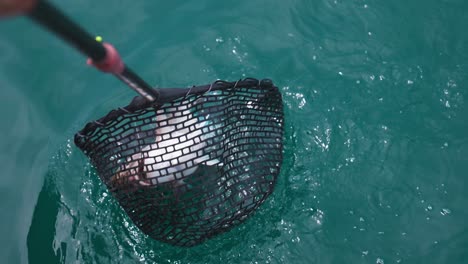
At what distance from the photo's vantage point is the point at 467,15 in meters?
3.54

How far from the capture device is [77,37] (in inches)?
52.3

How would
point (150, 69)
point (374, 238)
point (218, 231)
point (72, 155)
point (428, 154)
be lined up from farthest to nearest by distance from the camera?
point (150, 69), point (72, 155), point (428, 154), point (374, 238), point (218, 231)

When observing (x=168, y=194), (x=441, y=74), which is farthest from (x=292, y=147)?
(x=441, y=74)

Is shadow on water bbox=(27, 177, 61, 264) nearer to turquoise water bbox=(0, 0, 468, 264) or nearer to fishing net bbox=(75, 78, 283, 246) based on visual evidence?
turquoise water bbox=(0, 0, 468, 264)

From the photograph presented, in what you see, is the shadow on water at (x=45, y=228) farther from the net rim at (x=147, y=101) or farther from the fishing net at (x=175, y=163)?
the net rim at (x=147, y=101)

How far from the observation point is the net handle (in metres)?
1.17

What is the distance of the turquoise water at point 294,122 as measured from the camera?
2719 millimetres

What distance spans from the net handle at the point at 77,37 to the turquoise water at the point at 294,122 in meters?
1.48

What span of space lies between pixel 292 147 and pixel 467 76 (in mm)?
1441

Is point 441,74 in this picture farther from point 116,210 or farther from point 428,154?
point 116,210

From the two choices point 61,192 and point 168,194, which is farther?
point 61,192

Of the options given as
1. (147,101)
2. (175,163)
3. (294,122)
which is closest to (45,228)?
(175,163)

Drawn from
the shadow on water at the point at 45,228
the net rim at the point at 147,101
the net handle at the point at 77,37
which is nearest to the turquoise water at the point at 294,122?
the shadow on water at the point at 45,228

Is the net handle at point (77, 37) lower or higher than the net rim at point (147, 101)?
lower
